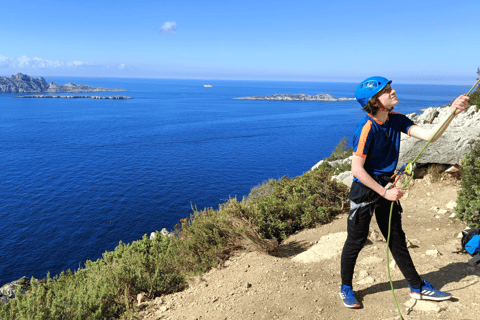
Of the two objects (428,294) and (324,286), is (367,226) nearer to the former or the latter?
(428,294)

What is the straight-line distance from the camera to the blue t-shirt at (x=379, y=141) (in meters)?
3.27

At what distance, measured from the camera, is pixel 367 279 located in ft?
14.7

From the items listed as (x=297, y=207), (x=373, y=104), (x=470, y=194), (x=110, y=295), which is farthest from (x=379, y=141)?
Answer: (x=297, y=207)

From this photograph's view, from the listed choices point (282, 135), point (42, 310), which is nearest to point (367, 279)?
point (42, 310)

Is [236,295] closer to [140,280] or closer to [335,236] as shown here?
[140,280]

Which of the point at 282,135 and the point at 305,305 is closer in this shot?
the point at 305,305

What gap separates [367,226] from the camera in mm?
3625

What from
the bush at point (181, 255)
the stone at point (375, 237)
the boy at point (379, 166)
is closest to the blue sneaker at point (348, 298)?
the boy at point (379, 166)

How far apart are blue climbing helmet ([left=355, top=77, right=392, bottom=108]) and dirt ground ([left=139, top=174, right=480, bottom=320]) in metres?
2.59

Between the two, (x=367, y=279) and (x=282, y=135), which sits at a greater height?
(x=367, y=279)

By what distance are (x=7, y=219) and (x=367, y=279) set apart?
3984 cm

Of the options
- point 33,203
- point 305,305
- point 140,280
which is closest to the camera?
point 305,305

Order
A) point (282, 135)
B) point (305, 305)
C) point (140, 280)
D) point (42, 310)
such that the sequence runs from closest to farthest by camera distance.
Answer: point (305, 305) → point (42, 310) → point (140, 280) → point (282, 135)

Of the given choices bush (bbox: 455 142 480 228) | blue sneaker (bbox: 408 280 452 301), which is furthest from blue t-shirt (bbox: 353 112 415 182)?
bush (bbox: 455 142 480 228)
